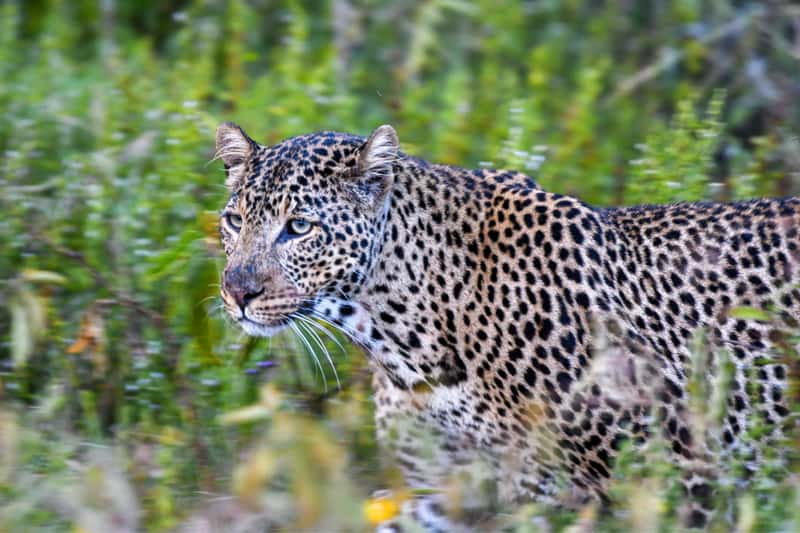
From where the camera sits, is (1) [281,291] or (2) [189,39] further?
(2) [189,39]

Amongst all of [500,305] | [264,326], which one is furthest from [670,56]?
[264,326]

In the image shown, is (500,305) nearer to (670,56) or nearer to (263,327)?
(263,327)

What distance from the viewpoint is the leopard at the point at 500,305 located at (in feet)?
17.3

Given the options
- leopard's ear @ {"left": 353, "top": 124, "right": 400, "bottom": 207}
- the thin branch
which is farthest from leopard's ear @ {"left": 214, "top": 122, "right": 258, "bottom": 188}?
the thin branch

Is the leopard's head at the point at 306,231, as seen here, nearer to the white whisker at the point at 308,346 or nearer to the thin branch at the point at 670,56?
the white whisker at the point at 308,346

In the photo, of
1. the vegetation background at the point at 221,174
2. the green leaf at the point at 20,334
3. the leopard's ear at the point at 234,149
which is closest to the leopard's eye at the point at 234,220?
the leopard's ear at the point at 234,149

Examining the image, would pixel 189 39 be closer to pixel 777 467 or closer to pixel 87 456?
pixel 87 456

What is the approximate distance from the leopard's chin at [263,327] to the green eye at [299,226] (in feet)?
1.17

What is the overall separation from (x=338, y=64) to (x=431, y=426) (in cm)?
413

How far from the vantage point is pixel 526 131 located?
761 cm

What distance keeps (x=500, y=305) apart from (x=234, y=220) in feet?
3.83

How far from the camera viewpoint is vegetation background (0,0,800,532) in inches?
184

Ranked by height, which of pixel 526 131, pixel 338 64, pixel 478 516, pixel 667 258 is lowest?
pixel 478 516

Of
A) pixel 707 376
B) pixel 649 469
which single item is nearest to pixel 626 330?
pixel 707 376
